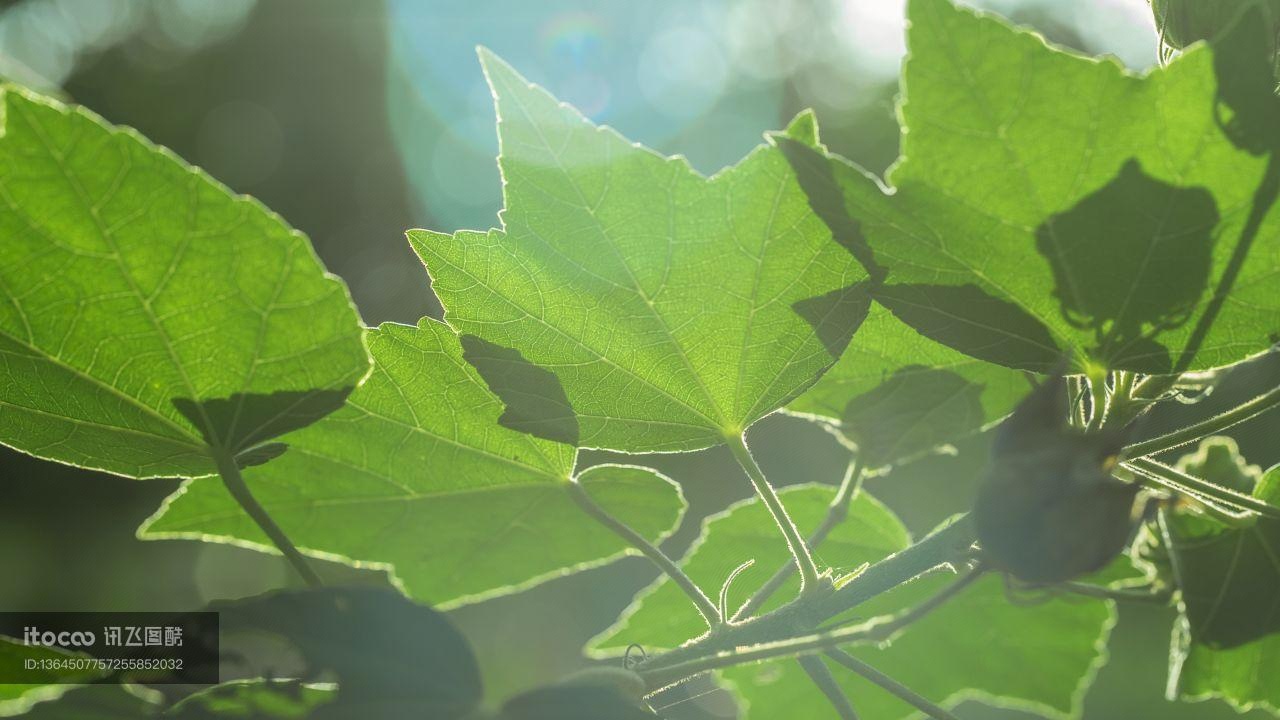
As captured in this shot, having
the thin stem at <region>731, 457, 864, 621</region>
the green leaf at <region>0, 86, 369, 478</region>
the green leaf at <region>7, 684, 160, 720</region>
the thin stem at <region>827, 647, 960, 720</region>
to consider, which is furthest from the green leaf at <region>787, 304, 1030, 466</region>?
the green leaf at <region>7, 684, 160, 720</region>

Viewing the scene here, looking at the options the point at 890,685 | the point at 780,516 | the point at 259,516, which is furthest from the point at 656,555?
the point at 259,516

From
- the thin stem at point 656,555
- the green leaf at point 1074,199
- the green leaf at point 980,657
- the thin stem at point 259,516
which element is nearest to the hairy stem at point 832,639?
the thin stem at point 656,555

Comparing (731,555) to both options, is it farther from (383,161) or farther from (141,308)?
(383,161)

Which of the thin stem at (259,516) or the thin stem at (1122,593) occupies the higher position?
the thin stem at (259,516)

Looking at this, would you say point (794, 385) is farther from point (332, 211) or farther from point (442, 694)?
point (332, 211)

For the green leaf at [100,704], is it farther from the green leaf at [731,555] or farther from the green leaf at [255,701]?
the green leaf at [731,555]

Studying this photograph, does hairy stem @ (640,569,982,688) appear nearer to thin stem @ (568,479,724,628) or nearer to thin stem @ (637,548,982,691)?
thin stem @ (637,548,982,691)

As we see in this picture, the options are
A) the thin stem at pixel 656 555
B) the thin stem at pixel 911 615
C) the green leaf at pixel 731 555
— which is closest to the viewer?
the thin stem at pixel 911 615
